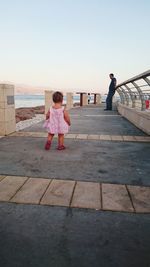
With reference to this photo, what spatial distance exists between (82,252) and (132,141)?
13.5 feet

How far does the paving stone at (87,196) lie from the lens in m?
2.44

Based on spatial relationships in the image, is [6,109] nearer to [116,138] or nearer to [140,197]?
[116,138]

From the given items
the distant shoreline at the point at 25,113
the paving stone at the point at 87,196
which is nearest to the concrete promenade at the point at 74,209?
the paving stone at the point at 87,196

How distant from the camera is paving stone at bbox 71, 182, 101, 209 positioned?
8.01ft

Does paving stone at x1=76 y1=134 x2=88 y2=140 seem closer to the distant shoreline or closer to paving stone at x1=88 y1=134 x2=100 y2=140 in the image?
paving stone at x1=88 y1=134 x2=100 y2=140

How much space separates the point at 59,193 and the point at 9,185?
635 mm

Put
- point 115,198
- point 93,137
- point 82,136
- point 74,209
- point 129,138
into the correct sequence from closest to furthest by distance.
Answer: point 74,209 < point 115,198 < point 129,138 < point 93,137 < point 82,136

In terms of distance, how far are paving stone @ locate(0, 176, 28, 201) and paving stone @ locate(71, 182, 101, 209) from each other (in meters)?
0.67

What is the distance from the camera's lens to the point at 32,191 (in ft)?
9.00

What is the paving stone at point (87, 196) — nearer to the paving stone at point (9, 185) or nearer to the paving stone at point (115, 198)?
the paving stone at point (115, 198)

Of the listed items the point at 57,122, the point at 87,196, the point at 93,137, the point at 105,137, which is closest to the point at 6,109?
the point at 57,122

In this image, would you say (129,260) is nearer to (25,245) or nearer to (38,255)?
(38,255)

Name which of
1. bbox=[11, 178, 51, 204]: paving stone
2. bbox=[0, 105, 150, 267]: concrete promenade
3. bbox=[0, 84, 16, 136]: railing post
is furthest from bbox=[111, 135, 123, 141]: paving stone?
bbox=[11, 178, 51, 204]: paving stone

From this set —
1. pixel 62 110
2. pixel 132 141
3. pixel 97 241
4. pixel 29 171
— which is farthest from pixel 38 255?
pixel 132 141
